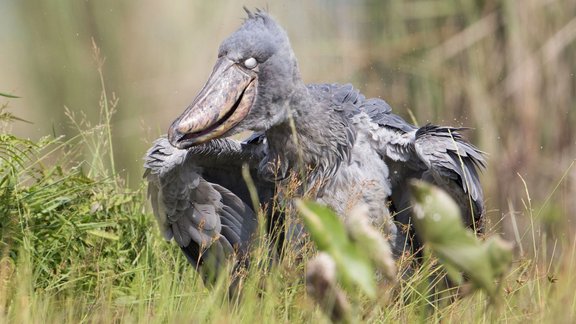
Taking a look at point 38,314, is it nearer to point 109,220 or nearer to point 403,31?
point 109,220

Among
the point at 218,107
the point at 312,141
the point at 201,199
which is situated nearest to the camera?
the point at 218,107

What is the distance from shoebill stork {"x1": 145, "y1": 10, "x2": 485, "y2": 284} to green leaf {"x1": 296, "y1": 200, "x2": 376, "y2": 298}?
1761 mm

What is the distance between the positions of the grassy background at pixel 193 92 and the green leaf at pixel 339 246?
142cm

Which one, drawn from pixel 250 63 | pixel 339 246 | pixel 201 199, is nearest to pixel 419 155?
pixel 250 63

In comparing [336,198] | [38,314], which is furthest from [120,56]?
[38,314]

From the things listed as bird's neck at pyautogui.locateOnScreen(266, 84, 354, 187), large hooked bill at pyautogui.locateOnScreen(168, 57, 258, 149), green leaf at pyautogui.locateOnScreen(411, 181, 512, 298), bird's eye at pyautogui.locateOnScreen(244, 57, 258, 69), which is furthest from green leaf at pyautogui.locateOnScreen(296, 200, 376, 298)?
bird's neck at pyautogui.locateOnScreen(266, 84, 354, 187)

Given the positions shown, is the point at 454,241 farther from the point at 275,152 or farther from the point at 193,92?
the point at 193,92

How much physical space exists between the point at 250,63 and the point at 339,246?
6.55 ft

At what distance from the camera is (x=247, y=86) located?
12.7ft

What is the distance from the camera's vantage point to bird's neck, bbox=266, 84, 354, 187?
404 centimetres

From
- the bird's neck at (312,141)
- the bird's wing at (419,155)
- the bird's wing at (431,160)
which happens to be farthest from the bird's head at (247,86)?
the bird's wing at (431,160)

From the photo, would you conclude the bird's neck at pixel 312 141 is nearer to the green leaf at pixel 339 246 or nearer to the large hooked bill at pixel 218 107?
the large hooked bill at pixel 218 107

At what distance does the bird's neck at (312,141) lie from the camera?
4039 millimetres

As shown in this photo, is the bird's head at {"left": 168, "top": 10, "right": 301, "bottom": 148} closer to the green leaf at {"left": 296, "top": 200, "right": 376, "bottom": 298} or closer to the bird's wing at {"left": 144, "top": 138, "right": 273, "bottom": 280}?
the bird's wing at {"left": 144, "top": 138, "right": 273, "bottom": 280}
